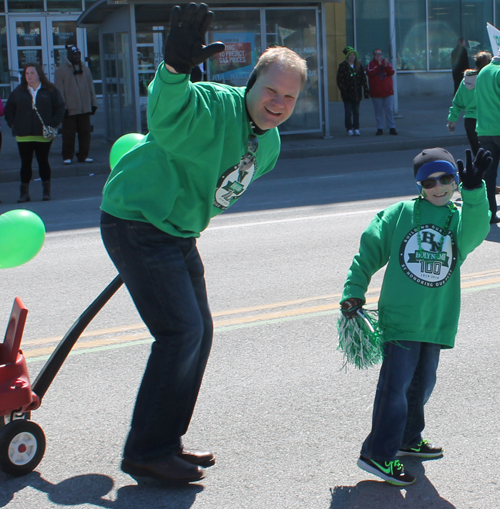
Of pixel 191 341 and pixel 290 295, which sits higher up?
pixel 191 341

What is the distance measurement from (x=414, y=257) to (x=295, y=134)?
573 inches

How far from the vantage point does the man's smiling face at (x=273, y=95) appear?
9.37ft

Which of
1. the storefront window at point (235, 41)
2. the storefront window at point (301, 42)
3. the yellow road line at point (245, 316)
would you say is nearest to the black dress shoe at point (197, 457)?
the yellow road line at point (245, 316)

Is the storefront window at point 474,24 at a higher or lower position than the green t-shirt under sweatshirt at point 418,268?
higher

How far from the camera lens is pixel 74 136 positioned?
14.3 m

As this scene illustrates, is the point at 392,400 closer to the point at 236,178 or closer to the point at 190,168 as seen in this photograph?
the point at 236,178

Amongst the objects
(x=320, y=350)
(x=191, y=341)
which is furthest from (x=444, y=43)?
(x=191, y=341)

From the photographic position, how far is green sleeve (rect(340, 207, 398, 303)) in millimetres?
3088

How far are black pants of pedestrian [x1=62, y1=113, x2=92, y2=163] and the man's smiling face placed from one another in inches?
463

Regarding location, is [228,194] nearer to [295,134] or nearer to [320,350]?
[320,350]

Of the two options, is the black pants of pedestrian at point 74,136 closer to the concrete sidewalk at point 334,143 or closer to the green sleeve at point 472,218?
the concrete sidewalk at point 334,143

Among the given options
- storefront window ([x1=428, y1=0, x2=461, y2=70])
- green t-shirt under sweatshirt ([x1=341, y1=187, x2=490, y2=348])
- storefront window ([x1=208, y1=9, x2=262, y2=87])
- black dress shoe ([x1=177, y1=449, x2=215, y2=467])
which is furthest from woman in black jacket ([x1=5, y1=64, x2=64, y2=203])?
storefront window ([x1=428, y1=0, x2=461, y2=70])

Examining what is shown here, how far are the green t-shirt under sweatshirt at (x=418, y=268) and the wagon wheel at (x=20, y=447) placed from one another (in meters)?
1.43

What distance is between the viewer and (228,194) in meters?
3.03
